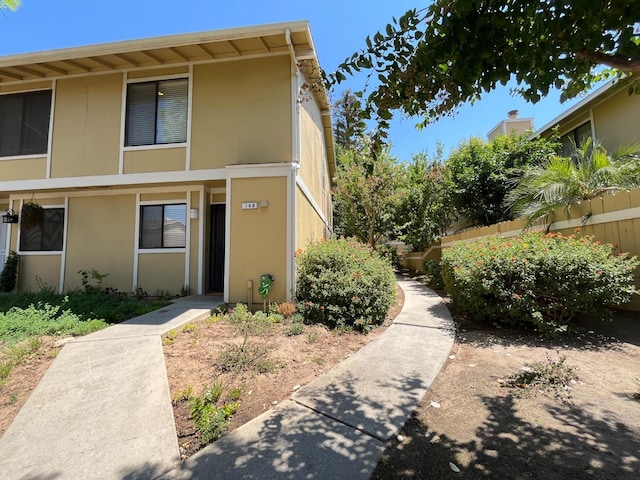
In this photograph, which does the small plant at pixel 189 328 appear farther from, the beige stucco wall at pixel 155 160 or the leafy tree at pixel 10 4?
the leafy tree at pixel 10 4

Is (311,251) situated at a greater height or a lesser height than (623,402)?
greater

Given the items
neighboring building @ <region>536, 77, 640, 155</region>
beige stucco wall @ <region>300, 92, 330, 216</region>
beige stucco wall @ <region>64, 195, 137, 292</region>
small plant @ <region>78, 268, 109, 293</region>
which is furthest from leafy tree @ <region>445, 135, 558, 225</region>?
small plant @ <region>78, 268, 109, 293</region>

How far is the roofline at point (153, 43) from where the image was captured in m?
6.94

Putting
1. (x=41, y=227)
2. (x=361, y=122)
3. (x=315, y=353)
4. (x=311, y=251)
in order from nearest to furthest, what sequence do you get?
(x=361, y=122), (x=315, y=353), (x=311, y=251), (x=41, y=227)

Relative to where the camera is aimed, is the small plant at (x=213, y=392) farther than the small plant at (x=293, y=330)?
No

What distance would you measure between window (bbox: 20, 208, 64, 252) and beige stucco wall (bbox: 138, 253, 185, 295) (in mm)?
2757

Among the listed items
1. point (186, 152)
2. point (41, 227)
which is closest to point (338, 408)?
point (186, 152)

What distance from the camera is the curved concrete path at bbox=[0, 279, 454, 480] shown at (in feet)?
7.36

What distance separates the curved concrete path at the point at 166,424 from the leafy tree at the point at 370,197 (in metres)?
12.1

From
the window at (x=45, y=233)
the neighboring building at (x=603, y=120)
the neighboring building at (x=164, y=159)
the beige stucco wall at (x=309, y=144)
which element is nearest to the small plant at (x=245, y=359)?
the neighboring building at (x=164, y=159)

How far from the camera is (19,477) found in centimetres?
217

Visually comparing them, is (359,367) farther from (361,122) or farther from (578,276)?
(578,276)

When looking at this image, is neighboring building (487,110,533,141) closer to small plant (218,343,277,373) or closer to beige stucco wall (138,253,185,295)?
beige stucco wall (138,253,185,295)

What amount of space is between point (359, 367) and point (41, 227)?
10109 mm
